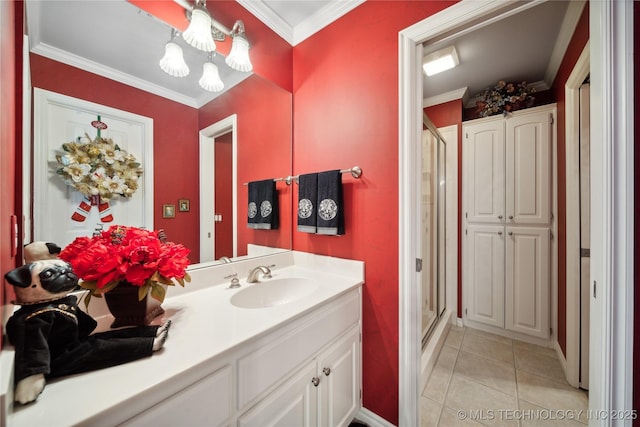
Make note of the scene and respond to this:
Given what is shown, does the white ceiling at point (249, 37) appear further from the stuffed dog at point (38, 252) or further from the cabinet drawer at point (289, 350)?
the cabinet drawer at point (289, 350)

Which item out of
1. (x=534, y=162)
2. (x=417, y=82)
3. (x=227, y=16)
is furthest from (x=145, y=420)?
(x=534, y=162)

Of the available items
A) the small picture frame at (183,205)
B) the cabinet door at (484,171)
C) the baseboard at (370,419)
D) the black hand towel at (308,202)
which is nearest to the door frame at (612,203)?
the baseboard at (370,419)

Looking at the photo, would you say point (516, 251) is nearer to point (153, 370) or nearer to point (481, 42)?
point (481, 42)

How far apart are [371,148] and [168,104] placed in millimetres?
1002

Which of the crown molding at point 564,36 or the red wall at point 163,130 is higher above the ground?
the crown molding at point 564,36

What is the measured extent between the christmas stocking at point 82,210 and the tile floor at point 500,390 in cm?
189

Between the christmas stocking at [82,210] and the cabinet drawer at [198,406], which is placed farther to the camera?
the christmas stocking at [82,210]

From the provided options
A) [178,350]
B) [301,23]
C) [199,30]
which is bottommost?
[178,350]

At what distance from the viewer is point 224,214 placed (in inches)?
52.9

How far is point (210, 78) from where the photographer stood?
1.20 metres

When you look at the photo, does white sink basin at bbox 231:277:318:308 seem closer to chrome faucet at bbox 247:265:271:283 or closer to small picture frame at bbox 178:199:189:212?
chrome faucet at bbox 247:265:271:283

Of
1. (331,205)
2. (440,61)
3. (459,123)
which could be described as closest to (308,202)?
(331,205)

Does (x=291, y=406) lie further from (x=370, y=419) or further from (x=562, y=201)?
(x=562, y=201)

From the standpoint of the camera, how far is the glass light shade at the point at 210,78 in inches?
46.5
